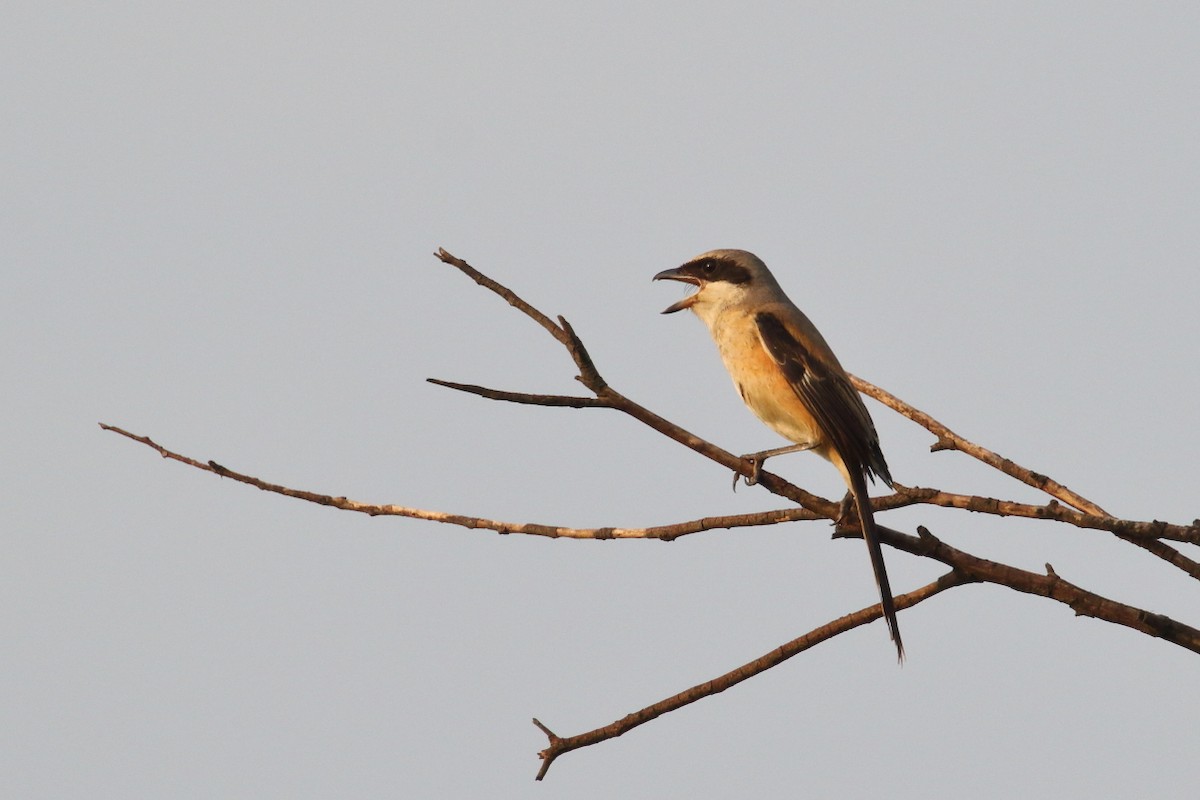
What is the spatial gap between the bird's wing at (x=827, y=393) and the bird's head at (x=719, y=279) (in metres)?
0.40

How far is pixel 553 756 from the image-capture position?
4.20 metres

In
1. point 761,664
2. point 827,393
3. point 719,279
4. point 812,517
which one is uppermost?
point 719,279

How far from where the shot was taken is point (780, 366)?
6984 millimetres

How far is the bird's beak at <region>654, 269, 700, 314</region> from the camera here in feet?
25.0

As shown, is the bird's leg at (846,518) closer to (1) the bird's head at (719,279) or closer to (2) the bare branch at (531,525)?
(2) the bare branch at (531,525)

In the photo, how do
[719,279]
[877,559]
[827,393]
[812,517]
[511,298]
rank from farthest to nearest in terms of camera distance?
[719,279] < [827,393] < [877,559] < [812,517] < [511,298]

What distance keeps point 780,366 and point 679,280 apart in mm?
1175

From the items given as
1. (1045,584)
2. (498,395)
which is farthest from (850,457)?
(498,395)

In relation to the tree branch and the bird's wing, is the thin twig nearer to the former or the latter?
the tree branch

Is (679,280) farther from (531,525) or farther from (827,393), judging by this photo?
(531,525)

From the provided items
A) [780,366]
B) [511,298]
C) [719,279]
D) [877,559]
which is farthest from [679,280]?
[511,298]

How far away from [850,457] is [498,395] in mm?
3051

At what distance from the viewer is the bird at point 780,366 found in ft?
22.0

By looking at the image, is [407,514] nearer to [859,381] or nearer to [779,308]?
[859,381]
